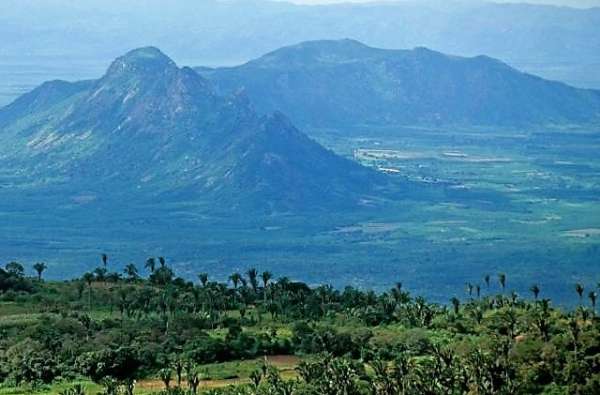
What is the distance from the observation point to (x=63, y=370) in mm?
80125

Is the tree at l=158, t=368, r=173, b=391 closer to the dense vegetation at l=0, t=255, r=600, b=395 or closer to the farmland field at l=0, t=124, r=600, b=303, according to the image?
the dense vegetation at l=0, t=255, r=600, b=395

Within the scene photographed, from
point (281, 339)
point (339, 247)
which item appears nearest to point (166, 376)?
point (281, 339)

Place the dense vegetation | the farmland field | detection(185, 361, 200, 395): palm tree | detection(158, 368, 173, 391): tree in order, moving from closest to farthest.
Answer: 1. the dense vegetation
2. detection(185, 361, 200, 395): palm tree
3. detection(158, 368, 173, 391): tree
4. the farmland field

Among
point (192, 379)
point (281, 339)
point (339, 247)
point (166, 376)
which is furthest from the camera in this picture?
point (339, 247)

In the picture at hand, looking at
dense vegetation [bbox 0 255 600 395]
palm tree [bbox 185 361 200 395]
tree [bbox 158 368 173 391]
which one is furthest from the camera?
tree [bbox 158 368 173 391]

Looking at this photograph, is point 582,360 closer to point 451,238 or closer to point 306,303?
point 306,303

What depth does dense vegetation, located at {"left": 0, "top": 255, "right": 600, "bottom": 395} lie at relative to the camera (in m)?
68.5

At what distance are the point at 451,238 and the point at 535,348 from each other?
111236 millimetres

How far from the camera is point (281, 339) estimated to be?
289ft

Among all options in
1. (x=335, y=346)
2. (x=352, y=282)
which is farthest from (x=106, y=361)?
(x=352, y=282)

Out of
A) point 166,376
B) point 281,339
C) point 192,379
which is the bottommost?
point 281,339

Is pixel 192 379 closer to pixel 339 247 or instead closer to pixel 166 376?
pixel 166 376

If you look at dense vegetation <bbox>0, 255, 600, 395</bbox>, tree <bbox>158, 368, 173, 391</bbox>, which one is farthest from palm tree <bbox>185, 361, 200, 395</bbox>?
tree <bbox>158, 368, 173, 391</bbox>

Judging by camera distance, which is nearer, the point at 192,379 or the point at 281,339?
the point at 192,379
